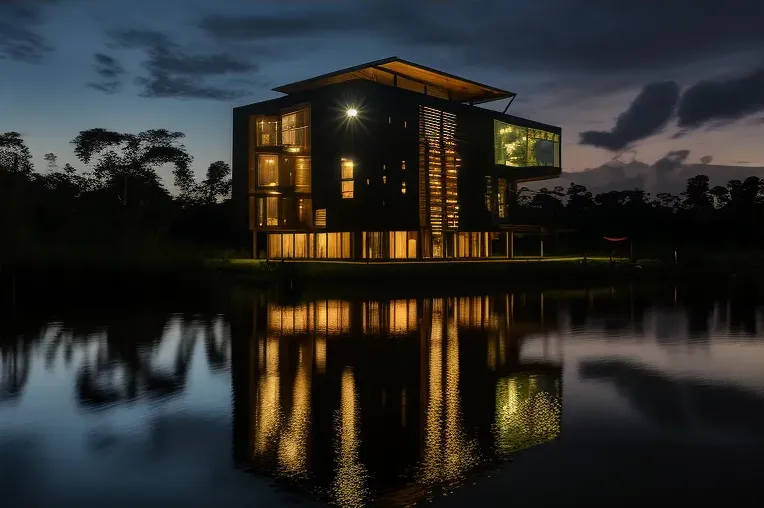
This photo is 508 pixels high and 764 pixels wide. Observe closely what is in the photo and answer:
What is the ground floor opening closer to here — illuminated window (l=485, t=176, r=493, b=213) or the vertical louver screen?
the vertical louver screen

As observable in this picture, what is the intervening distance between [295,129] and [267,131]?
12.3 feet

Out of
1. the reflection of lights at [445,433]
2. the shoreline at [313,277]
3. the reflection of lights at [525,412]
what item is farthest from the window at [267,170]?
the reflection of lights at [525,412]

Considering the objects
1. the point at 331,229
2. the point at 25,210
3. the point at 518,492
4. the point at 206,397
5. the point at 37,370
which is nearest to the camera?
the point at 518,492

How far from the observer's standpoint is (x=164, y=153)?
73688 millimetres

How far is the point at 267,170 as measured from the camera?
55.2 metres

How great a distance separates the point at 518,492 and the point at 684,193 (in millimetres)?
126879

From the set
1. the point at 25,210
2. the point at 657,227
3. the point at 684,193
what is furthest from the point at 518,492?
the point at 684,193

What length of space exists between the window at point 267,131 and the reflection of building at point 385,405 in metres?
42.4

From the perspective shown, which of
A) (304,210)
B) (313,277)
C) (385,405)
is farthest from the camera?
(304,210)

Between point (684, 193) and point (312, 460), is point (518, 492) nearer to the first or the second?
point (312, 460)

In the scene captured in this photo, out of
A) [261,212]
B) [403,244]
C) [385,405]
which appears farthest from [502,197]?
[385,405]

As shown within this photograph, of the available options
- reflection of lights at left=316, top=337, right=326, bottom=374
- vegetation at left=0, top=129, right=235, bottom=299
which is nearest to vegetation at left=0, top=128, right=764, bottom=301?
vegetation at left=0, top=129, right=235, bottom=299

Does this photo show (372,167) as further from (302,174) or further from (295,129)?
(295,129)

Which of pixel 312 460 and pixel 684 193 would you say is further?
pixel 684 193
